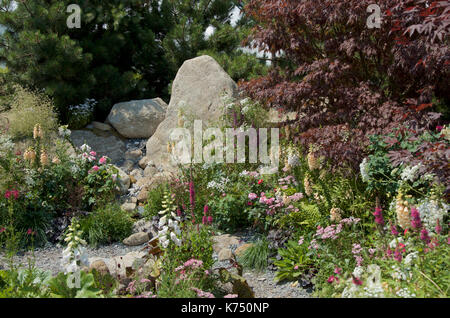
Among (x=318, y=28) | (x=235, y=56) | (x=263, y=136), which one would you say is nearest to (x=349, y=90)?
(x=318, y=28)

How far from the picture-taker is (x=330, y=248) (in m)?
3.59

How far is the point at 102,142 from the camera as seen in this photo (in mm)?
8625

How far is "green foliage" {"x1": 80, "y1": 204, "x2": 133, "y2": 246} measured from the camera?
16.7 ft

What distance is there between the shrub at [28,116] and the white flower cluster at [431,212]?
609 centimetres

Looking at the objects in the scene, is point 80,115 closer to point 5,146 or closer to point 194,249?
point 5,146

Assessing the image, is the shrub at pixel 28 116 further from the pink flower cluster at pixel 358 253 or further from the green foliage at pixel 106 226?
the pink flower cluster at pixel 358 253

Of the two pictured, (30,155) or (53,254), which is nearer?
(53,254)

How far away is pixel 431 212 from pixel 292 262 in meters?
1.29

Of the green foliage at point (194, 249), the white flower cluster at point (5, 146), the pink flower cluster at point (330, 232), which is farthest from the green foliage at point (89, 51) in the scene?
the pink flower cluster at point (330, 232)

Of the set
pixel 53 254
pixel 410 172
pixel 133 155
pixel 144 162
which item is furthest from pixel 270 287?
pixel 133 155

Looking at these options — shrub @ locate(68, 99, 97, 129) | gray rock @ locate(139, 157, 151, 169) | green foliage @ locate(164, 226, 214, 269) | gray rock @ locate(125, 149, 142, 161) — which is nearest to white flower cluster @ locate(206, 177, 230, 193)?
green foliage @ locate(164, 226, 214, 269)

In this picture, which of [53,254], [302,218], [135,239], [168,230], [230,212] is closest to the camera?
[168,230]

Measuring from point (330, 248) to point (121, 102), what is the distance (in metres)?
6.85
